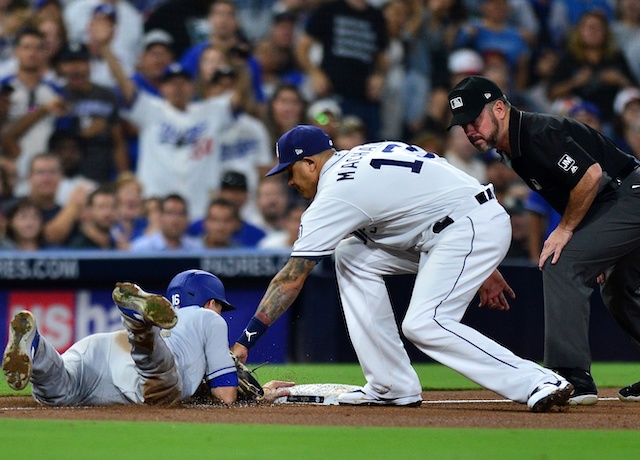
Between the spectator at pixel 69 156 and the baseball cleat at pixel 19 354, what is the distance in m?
6.71

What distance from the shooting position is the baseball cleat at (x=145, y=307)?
473 cm

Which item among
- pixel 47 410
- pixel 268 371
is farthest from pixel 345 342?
pixel 47 410

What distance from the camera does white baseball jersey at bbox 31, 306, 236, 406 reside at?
5.43m

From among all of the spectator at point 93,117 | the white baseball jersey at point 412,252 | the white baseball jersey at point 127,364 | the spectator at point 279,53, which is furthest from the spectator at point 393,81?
the white baseball jersey at point 127,364

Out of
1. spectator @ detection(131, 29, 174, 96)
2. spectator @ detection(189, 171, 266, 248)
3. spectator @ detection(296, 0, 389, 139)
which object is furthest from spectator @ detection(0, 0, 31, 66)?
spectator @ detection(296, 0, 389, 139)

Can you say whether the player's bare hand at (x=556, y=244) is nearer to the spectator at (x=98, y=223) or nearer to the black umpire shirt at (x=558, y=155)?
the black umpire shirt at (x=558, y=155)

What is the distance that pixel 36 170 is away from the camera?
37.0 feet

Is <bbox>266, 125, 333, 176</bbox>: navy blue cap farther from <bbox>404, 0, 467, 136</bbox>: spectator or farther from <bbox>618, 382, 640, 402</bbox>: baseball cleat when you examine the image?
<bbox>404, 0, 467, 136</bbox>: spectator

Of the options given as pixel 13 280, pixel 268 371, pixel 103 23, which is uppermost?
pixel 103 23

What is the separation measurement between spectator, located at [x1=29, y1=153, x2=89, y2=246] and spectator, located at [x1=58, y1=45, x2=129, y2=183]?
47cm

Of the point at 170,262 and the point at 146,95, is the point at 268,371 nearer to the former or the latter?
the point at 170,262

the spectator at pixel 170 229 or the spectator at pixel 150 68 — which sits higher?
the spectator at pixel 150 68

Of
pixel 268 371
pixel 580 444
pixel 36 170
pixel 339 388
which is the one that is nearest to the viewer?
pixel 580 444

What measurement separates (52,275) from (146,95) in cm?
284
